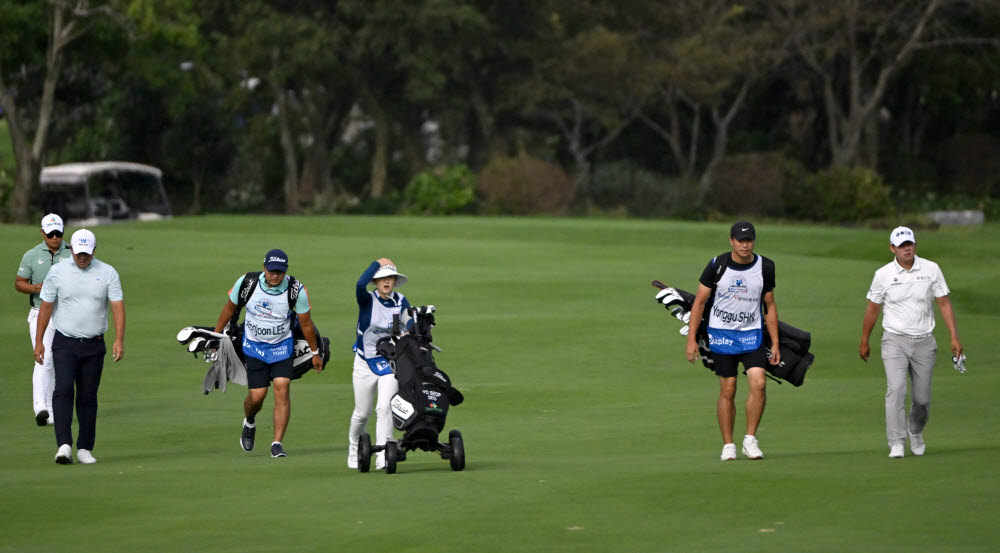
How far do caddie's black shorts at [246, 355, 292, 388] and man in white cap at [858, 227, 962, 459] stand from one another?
5061mm

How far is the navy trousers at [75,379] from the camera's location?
13.0 metres

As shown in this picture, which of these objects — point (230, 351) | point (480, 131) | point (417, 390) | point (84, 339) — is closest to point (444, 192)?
point (480, 131)

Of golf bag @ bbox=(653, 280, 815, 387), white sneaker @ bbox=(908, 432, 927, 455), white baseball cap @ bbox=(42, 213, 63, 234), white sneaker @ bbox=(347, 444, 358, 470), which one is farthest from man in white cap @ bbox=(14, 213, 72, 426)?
white sneaker @ bbox=(908, 432, 927, 455)

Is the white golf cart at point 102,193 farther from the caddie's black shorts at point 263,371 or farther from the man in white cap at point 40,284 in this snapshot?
the caddie's black shorts at point 263,371

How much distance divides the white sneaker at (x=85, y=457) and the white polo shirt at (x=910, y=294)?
6.76 metres

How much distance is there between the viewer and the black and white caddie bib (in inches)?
483

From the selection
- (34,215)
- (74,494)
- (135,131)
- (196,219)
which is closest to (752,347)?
(74,494)

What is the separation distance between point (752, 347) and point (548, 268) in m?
21.6

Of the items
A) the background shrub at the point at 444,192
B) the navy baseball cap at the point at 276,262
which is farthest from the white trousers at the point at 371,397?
the background shrub at the point at 444,192

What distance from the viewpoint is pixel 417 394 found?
11.8 metres

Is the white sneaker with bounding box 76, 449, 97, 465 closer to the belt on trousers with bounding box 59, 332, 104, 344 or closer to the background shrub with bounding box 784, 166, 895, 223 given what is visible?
the belt on trousers with bounding box 59, 332, 104, 344

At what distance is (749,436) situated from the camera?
1254 centimetres

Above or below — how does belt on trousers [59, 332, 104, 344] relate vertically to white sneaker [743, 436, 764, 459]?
above

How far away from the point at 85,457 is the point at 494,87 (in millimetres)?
54072
